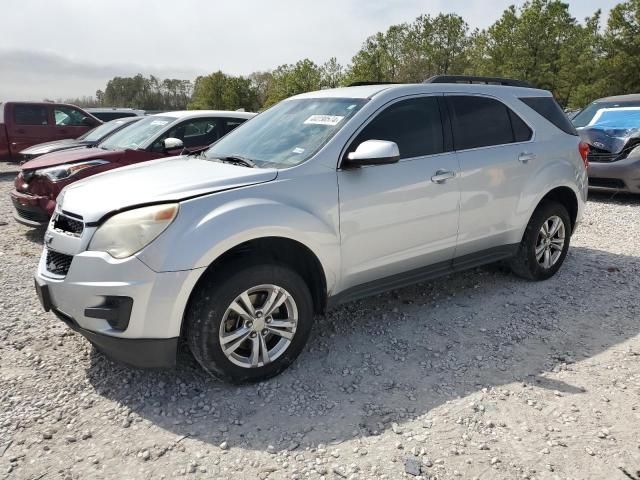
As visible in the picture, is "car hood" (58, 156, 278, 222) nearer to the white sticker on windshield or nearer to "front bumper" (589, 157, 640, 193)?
the white sticker on windshield

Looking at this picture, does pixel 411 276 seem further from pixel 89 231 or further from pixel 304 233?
pixel 89 231

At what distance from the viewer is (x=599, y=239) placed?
6.26m

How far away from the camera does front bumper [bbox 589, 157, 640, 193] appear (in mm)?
7939

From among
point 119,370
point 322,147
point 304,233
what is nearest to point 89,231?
point 119,370

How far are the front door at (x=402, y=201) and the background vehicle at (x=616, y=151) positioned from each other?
5660mm

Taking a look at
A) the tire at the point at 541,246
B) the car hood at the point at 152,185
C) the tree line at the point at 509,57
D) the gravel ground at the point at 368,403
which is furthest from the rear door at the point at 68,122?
the tree line at the point at 509,57

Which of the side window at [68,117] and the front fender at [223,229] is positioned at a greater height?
the side window at [68,117]

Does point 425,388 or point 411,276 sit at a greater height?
point 411,276

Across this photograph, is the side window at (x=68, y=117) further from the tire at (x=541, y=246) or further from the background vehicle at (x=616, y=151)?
the tire at (x=541, y=246)

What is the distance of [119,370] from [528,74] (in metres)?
31.1

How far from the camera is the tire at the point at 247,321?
9.25 feet

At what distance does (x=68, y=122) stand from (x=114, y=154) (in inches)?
323

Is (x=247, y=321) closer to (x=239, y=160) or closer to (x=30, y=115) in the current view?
(x=239, y=160)

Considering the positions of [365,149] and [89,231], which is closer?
[89,231]
